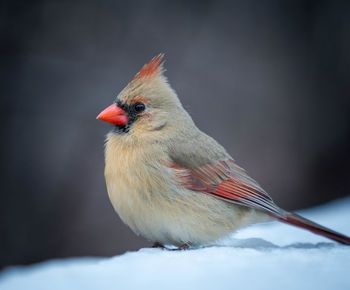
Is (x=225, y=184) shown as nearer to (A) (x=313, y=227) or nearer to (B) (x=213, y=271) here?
(A) (x=313, y=227)

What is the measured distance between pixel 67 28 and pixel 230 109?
1927mm

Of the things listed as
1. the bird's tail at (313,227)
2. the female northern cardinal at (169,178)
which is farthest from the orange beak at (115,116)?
the bird's tail at (313,227)

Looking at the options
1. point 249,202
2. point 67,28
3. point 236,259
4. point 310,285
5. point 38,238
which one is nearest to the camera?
point 310,285

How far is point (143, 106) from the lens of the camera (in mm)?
2604

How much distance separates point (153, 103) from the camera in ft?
8.62

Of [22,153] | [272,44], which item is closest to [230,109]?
[272,44]

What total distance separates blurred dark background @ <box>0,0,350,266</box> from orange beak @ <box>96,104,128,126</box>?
207 cm

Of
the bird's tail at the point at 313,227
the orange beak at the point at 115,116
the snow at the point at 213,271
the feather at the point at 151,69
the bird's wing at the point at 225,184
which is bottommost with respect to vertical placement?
the snow at the point at 213,271

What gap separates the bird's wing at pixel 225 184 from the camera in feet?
7.94

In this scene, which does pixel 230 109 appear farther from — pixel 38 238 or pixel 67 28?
pixel 38 238

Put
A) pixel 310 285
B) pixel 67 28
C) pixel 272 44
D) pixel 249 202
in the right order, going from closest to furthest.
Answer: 1. pixel 310 285
2. pixel 249 202
3. pixel 67 28
4. pixel 272 44

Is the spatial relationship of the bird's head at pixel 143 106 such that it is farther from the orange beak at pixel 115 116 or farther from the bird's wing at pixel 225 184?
the bird's wing at pixel 225 184

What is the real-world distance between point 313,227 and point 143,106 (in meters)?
1.14

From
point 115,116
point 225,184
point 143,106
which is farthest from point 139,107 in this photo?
point 225,184
